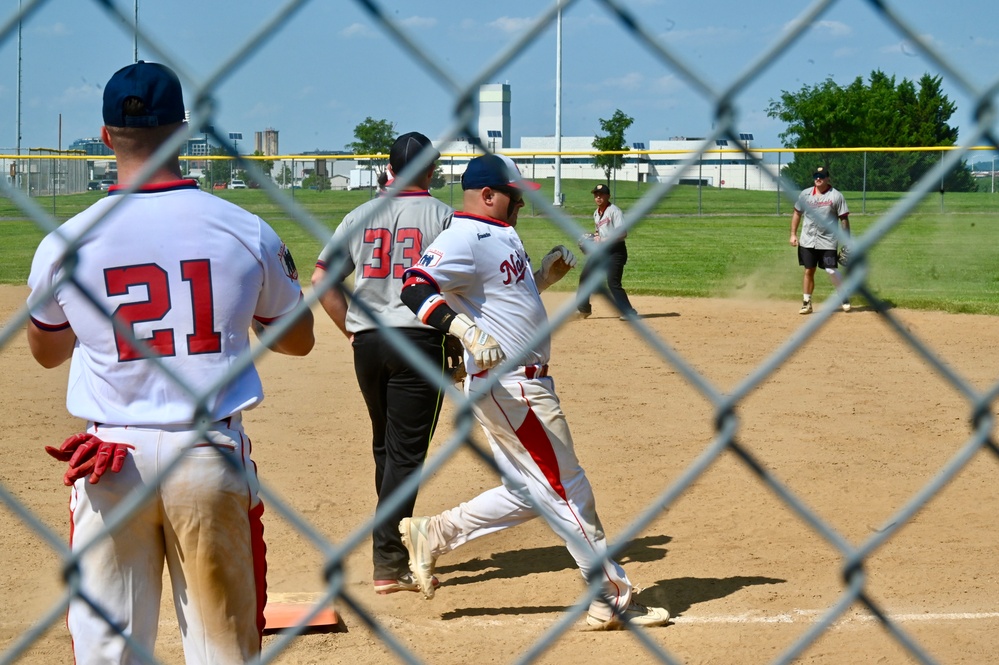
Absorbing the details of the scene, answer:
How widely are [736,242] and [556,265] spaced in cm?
1784

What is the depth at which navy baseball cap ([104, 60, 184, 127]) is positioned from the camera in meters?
2.61

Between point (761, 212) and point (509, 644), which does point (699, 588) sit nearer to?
point (509, 644)

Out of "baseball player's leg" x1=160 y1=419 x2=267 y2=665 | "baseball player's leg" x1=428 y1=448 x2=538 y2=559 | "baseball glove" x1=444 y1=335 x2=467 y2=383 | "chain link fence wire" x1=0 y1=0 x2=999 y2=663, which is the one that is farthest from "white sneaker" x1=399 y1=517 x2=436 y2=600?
"chain link fence wire" x1=0 y1=0 x2=999 y2=663

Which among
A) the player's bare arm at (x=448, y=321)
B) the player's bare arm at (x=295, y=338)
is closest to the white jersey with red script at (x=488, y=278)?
the player's bare arm at (x=448, y=321)

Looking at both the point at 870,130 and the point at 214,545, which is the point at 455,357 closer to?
the point at 214,545

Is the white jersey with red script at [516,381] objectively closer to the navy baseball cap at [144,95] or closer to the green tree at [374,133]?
the green tree at [374,133]

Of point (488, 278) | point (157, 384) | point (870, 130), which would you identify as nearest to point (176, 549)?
point (157, 384)

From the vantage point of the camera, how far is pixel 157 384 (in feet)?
8.71

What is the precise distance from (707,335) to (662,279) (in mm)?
5274

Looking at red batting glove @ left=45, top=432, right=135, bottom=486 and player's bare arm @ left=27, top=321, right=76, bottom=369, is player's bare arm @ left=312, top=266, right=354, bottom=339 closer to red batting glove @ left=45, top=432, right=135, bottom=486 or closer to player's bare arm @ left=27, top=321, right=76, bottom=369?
player's bare arm @ left=27, top=321, right=76, bottom=369

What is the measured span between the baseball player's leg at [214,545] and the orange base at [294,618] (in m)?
1.43

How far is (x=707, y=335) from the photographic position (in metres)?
11.7

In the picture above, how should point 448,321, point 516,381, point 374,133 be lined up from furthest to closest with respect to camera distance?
point 516,381
point 448,321
point 374,133

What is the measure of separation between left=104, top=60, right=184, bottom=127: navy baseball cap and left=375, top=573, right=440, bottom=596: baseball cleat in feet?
9.32
